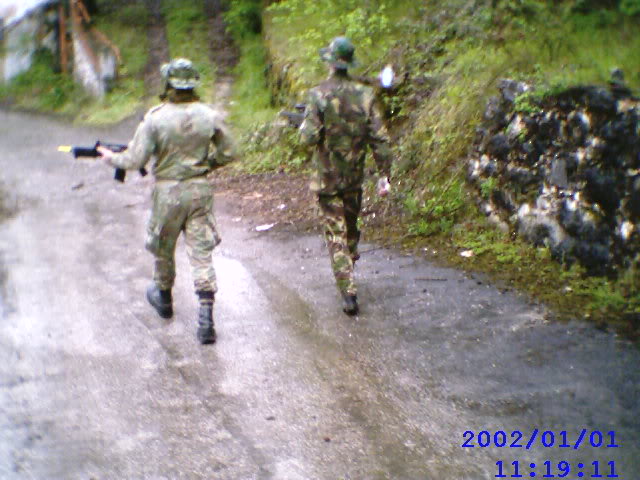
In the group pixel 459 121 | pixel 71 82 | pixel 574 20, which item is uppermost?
pixel 574 20

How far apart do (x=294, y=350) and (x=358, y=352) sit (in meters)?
0.48

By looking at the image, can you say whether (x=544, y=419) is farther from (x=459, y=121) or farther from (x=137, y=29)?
(x=137, y=29)

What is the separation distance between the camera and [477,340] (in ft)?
19.8

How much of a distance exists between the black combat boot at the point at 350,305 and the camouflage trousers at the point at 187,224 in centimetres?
113

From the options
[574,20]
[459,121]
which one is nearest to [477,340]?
[459,121]

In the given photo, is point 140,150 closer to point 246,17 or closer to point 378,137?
point 378,137

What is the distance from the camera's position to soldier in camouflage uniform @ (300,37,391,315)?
6.45m

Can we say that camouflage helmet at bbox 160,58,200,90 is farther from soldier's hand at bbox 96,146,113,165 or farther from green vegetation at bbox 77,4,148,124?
green vegetation at bbox 77,4,148,124

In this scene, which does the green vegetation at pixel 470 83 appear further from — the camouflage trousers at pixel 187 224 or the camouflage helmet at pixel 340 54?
the camouflage trousers at pixel 187 224

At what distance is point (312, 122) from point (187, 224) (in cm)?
134

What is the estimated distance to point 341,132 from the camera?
6512mm
